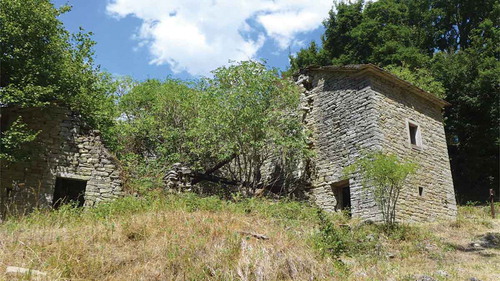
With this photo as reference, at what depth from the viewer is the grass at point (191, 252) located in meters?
5.16

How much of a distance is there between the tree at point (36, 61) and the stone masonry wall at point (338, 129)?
26.6 ft

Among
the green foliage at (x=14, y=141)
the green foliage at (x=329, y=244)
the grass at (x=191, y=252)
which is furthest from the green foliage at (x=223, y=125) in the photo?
the green foliage at (x=329, y=244)

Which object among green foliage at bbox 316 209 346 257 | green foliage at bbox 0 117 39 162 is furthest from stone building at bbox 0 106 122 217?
green foliage at bbox 316 209 346 257

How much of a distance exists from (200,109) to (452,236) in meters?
8.99

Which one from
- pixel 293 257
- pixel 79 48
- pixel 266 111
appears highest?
pixel 79 48

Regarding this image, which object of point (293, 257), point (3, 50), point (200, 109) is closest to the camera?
point (293, 257)

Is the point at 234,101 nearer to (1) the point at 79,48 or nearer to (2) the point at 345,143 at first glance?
(2) the point at 345,143

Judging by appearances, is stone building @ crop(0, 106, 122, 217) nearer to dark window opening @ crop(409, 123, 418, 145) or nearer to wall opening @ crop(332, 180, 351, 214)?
wall opening @ crop(332, 180, 351, 214)

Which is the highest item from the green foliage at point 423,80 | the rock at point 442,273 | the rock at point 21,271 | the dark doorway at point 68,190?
the green foliage at point 423,80

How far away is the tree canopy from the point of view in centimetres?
1977

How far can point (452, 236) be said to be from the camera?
34.7 feet

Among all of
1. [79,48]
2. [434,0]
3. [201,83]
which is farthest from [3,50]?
[434,0]

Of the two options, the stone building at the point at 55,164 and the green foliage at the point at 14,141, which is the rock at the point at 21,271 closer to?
the green foliage at the point at 14,141

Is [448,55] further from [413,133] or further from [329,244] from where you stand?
[329,244]
